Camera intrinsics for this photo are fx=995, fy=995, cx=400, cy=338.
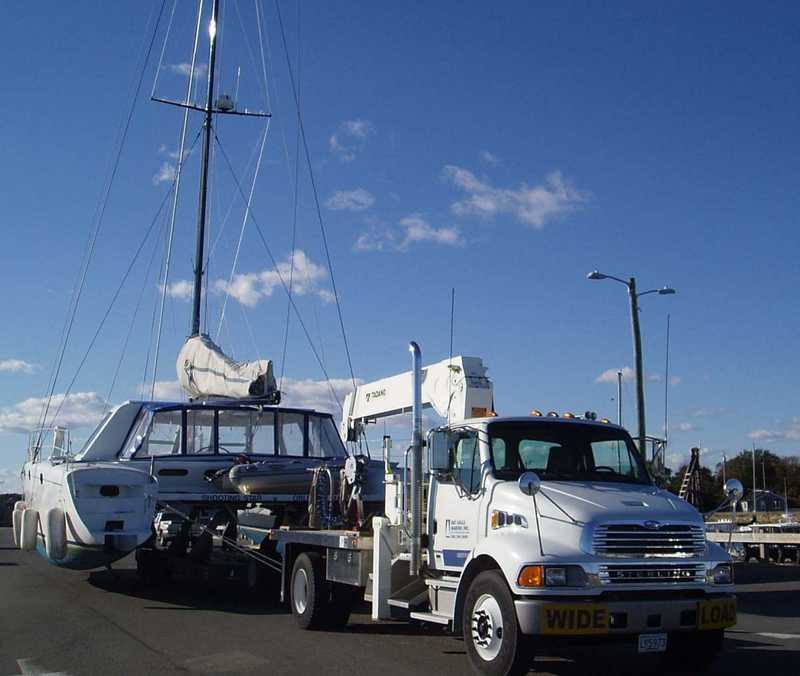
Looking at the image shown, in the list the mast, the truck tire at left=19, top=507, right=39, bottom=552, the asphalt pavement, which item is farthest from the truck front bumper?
the mast

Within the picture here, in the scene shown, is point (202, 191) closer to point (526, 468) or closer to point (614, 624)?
point (526, 468)

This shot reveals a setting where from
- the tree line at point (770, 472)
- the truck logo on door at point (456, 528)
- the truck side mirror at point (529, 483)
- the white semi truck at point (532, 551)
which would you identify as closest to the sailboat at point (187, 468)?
the white semi truck at point (532, 551)

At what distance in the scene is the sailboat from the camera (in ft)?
41.2

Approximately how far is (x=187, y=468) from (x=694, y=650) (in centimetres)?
815

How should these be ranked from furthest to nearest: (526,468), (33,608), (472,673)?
(33,608) → (526,468) → (472,673)

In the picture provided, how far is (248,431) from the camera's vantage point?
1555cm

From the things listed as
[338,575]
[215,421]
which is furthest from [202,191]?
[338,575]

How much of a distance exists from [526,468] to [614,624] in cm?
179

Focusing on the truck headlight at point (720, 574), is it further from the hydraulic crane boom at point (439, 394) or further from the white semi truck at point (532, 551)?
the hydraulic crane boom at point (439, 394)

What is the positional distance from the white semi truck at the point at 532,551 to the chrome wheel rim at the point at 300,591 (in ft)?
0.74

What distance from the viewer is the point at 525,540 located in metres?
7.70

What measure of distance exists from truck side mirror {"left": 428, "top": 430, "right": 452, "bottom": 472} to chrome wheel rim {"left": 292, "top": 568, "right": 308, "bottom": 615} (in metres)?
3.02

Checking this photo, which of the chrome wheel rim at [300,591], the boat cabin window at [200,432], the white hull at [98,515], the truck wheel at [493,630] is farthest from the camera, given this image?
the boat cabin window at [200,432]

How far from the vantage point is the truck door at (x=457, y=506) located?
855cm
